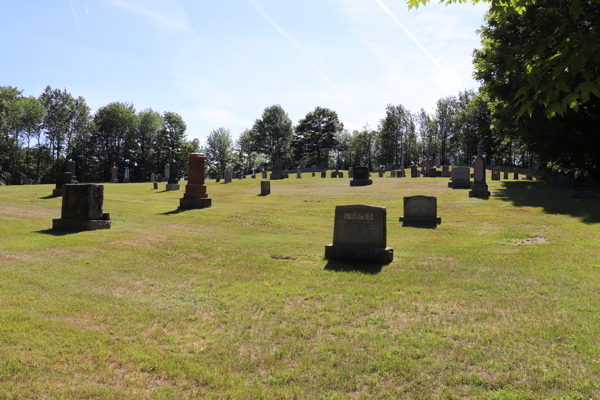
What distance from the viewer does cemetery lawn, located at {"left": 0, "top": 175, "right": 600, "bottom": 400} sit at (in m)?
3.46

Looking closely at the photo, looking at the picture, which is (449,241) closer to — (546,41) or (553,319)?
(553,319)

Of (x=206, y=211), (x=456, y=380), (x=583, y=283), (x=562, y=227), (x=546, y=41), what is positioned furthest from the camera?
(x=206, y=211)

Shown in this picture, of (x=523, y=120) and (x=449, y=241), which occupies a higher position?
(x=523, y=120)

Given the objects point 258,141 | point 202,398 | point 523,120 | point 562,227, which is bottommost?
point 202,398

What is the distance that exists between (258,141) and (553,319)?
81.3 m

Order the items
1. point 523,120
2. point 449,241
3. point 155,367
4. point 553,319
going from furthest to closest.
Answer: point 523,120 < point 449,241 < point 553,319 < point 155,367

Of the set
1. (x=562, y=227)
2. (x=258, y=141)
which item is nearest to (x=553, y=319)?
(x=562, y=227)

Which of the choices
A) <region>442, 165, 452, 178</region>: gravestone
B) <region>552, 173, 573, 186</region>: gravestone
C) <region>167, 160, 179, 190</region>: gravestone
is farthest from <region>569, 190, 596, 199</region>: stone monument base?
<region>167, 160, 179, 190</region>: gravestone

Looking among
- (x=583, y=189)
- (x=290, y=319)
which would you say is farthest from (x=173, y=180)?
(x=583, y=189)

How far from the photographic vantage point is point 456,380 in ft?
11.4

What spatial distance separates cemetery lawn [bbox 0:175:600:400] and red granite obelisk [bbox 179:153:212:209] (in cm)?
732

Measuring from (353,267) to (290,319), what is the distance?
3.14 metres

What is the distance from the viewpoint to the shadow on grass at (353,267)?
7.61 m

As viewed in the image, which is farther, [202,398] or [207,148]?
[207,148]
